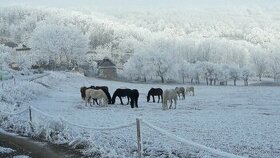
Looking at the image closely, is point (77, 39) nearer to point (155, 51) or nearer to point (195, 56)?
point (155, 51)

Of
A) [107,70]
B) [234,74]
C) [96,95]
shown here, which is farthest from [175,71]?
[96,95]

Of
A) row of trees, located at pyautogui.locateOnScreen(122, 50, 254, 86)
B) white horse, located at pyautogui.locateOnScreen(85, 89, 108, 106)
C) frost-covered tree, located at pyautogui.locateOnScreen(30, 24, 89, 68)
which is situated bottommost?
white horse, located at pyautogui.locateOnScreen(85, 89, 108, 106)

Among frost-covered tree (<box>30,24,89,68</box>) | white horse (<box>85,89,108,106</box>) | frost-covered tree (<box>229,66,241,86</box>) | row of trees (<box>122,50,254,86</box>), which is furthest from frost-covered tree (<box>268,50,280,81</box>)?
white horse (<box>85,89,108,106</box>)

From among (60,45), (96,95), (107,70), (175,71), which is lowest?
(96,95)

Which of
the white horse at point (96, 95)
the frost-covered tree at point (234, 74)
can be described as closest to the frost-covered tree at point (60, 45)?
A: the frost-covered tree at point (234, 74)

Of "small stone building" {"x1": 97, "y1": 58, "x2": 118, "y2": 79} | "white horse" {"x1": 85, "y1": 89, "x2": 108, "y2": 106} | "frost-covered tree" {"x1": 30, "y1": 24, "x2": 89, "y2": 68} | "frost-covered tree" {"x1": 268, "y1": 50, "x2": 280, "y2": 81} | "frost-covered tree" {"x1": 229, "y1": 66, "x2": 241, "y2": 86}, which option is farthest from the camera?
"frost-covered tree" {"x1": 268, "y1": 50, "x2": 280, "y2": 81}

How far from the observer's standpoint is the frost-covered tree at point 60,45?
129 m

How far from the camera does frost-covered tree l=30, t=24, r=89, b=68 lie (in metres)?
129

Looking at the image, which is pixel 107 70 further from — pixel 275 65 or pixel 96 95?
pixel 96 95

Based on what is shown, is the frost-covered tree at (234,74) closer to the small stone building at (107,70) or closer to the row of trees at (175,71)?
the row of trees at (175,71)

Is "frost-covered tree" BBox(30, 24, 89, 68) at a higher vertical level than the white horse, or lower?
higher

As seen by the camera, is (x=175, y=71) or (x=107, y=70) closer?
(x=175, y=71)

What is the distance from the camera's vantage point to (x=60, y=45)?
128 meters

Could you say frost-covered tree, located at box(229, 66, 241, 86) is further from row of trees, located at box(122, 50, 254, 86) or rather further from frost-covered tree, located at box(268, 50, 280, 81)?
frost-covered tree, located at box(268, 50, 280, 81)
